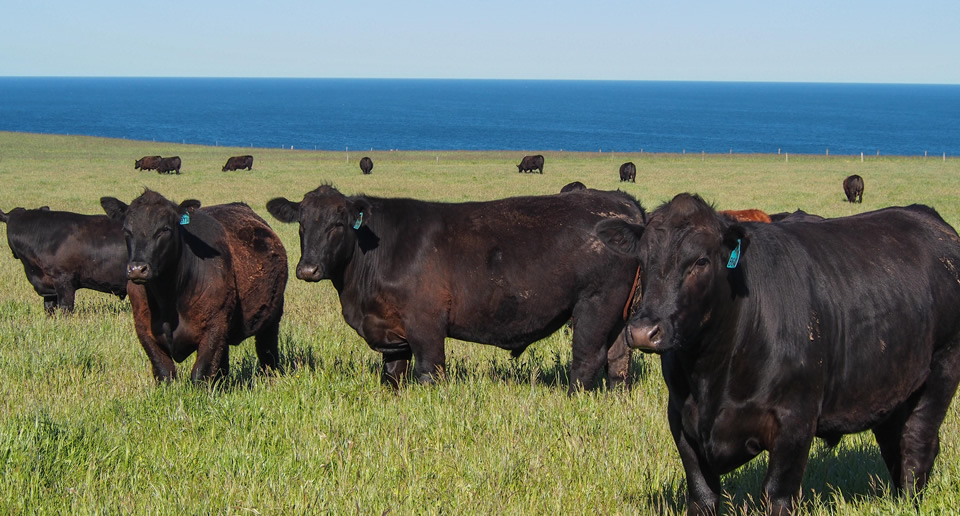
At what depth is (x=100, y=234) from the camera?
1266 cm

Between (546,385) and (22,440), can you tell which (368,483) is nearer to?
(22,440)

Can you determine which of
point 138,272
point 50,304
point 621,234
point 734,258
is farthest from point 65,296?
point 734,258

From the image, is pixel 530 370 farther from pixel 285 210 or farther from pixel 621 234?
pixel 621 234

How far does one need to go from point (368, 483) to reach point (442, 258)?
2.96m

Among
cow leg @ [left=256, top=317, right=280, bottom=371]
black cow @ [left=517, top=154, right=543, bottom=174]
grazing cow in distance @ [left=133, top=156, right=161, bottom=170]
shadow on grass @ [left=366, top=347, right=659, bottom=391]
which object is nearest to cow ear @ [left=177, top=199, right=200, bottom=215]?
cow leg @ [left=256, top=317, right=280, bottom=371]

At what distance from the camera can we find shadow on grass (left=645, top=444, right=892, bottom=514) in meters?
5.20

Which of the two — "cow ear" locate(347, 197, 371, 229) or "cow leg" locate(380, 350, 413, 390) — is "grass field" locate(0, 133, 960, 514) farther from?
"cow ear" locate(347, 197, 371, 229)

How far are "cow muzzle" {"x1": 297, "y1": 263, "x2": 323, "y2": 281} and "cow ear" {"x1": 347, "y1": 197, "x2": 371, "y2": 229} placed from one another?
53cm

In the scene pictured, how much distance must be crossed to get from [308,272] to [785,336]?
4320mm

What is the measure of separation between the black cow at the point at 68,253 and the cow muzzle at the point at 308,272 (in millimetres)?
5695

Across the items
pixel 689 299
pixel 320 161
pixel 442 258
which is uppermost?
pixel 689 299

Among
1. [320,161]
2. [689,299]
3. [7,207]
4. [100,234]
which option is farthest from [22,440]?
[320,161]

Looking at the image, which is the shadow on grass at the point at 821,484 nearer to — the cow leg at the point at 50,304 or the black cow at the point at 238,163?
the cow leg at the point at 50,304

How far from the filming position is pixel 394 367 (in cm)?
823
